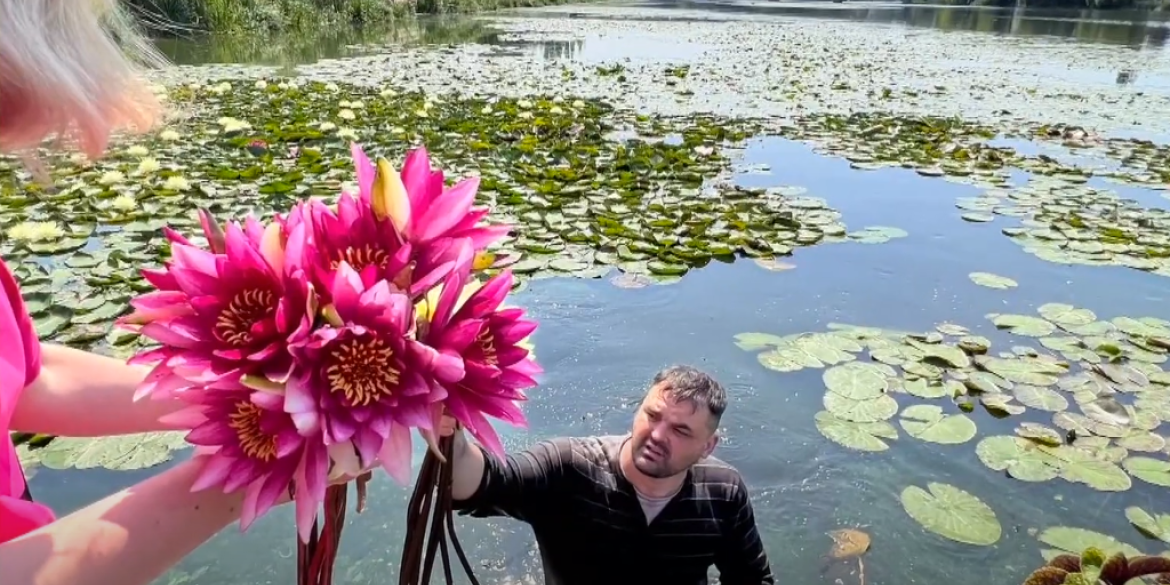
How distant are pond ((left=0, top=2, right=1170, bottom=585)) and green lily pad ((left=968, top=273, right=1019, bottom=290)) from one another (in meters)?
0.04

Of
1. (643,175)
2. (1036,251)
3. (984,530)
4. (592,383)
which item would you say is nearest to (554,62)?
(643,175)

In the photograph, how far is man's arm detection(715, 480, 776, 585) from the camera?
6.70ft

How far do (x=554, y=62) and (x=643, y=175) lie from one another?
27.1 ft

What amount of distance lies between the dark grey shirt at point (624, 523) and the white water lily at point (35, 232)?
3.00 metres

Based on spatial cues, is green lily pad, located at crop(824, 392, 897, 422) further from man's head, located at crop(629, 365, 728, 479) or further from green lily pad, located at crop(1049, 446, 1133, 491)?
man's head, located at crop(629, 365, 728, 479)

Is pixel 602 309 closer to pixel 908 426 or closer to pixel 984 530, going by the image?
pixel 908 426

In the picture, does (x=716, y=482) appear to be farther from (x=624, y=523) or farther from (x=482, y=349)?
(x=482, y=349)

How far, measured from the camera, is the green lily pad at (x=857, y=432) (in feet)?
9.26

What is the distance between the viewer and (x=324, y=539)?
79 cm

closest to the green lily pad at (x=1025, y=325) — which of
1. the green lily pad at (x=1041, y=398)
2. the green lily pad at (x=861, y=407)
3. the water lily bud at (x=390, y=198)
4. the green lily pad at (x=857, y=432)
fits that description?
the green lily pad at (x=1041, y=398)

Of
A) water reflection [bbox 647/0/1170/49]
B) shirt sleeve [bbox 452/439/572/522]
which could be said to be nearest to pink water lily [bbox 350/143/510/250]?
shirt sleeve [bbox 452/439/572/522]

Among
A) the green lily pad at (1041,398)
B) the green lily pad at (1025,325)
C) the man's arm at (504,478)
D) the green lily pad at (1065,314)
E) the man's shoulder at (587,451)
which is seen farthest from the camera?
the green lily pad at (1065,314)

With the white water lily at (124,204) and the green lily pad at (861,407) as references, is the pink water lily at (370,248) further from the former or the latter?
the white water lily at (124,204)

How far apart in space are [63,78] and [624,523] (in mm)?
1579
